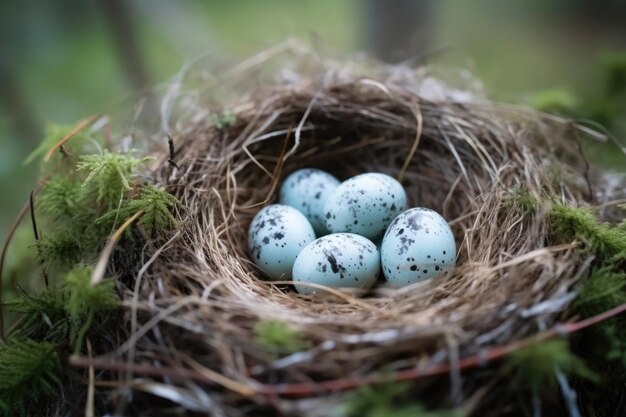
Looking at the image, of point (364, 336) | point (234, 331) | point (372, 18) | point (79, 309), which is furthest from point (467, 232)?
point (372, 18)

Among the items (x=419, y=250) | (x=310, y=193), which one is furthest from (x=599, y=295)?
(x=310, y=193)

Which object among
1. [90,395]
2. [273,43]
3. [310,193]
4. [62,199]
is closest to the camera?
[90,395]

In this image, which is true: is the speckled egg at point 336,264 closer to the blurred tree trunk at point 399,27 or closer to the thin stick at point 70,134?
the thin stick at point 70,134

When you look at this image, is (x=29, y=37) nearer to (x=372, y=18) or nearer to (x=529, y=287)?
(x=372, y=18)

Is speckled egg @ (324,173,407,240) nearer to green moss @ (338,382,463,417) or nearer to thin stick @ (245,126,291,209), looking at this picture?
thin stick @ (245,126,291,209)

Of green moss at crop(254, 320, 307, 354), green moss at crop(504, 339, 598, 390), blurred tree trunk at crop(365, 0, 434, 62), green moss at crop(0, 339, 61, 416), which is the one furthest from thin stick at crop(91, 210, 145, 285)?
blurred tree trunk at crop(365, 0, 434, 62)

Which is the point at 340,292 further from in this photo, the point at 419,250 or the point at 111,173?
the point at 111,173
